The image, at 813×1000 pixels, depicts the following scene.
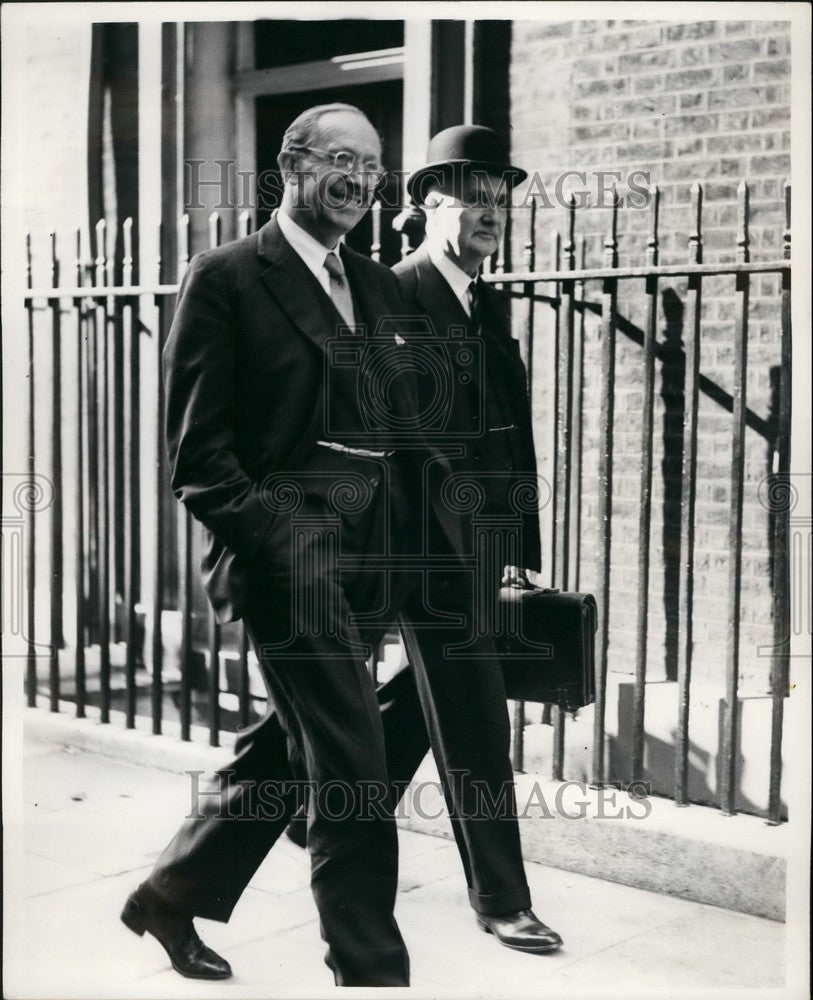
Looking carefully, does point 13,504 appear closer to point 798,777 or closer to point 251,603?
point 251,603

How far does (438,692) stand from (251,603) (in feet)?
2.35

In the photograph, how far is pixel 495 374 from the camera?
4.33 m

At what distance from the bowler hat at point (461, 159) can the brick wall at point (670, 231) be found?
1.22ft

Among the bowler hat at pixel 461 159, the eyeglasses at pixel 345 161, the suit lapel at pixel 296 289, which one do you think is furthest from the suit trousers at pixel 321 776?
the bowler hat at pixel 461 159

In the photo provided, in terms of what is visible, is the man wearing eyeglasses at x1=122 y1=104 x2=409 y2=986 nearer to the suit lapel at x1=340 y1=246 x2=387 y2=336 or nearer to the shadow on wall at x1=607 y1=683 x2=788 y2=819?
the suit lapel at x1=340 y1=246 x2=387 y2=336

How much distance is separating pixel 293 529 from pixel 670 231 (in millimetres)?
1942

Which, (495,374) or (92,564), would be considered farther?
(92,564)

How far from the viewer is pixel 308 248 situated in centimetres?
396

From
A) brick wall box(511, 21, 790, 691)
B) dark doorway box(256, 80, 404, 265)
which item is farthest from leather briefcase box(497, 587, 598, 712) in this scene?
dark doorway box(256, 80, 404, 265)

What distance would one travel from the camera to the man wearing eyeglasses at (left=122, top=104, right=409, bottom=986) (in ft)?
12.4

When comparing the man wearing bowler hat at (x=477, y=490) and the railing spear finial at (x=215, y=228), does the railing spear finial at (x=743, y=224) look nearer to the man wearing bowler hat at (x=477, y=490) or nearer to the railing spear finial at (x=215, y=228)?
the man wearing bowler hat at (x=477, y=490)

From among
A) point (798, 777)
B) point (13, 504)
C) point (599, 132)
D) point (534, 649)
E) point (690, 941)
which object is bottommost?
point (690, 941)

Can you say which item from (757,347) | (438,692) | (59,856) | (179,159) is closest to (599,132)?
(757,347)

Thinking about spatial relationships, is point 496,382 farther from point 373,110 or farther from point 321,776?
point 373,110
